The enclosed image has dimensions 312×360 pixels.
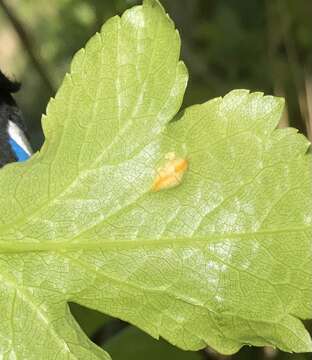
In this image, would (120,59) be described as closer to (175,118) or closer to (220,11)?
(175,118)

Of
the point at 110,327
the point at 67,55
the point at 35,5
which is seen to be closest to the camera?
the point at 110,327

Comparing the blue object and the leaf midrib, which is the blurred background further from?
the leaf midrib

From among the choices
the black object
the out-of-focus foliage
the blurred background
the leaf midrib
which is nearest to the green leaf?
the blurred background

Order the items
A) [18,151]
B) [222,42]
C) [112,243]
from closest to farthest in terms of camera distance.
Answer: [112,243], [18,151], [222,42]

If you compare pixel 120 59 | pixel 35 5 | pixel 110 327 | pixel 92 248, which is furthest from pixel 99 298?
pixel 35 5

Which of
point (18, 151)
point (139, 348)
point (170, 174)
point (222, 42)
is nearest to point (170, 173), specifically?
point (170, 174)

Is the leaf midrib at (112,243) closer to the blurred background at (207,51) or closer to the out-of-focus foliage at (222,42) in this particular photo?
the blurred background at (207,51)

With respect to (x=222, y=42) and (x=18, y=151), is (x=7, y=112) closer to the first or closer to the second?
(x=18, y=151)
